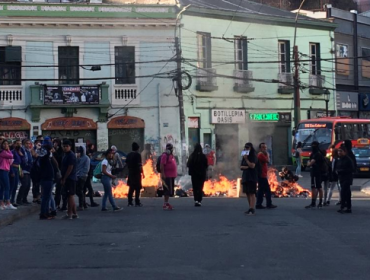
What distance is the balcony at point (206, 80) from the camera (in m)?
36.8

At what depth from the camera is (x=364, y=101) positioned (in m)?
47.9

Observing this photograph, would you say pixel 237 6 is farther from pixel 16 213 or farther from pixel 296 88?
pixel 16 213

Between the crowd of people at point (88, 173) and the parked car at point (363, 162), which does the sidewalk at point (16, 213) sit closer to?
the crowd of people at point (88, 173)

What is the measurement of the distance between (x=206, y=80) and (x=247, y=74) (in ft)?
9.90

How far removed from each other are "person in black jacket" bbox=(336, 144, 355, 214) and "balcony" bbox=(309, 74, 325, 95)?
2635 cm

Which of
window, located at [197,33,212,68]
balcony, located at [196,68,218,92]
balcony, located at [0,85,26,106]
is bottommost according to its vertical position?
balcony, located at [0,85,26,106]

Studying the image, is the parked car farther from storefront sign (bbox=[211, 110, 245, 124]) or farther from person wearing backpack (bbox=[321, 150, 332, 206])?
person wearing backpack (bbox=[321, 150, 332, 206])

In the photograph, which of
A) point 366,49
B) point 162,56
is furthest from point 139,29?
point 366,49

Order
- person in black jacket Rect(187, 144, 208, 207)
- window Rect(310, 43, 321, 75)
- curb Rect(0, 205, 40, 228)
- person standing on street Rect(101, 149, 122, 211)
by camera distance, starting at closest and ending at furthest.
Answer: curb Rect(0, 205, 40, 228), person standing on street Rect(101, 149, 122, 211), person in black jacket Rect(187, 144, 208, 207), window Rect(310, 43, 321, 75)

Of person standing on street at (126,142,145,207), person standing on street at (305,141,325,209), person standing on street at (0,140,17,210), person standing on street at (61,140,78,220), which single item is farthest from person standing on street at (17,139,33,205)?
person standing on street at (305,141,325,209)

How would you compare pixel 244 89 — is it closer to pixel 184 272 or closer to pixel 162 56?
pixel 162 56

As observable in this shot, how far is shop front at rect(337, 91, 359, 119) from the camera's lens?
45.2 meters

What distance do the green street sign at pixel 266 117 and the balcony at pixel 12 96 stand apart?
531 inches

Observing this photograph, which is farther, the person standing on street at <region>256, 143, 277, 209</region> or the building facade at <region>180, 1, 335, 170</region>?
the building facade at <region>180, 1, 335, 170</region>
